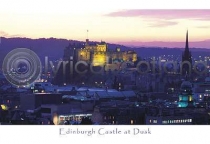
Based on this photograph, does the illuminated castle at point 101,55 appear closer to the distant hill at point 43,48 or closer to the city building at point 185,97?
the distant hill at point 43,48

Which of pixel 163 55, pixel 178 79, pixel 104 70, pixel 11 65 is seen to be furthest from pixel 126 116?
pixel 104 70

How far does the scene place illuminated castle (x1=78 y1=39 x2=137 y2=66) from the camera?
59.0ft

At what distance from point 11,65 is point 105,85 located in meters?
3.57

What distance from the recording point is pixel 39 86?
1426 cm

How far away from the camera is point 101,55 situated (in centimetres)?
1875

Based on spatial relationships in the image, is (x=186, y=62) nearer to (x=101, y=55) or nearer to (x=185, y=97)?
(x=185, y=97)

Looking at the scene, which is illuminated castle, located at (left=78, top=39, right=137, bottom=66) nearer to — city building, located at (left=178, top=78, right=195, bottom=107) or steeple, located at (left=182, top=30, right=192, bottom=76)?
steeple, located at (left=182, top=30, right=192, bottom=76)

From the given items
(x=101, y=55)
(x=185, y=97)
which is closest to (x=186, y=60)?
(x=185, y=97)

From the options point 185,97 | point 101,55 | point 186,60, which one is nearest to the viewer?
point 185,97

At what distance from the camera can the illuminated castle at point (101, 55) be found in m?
18.0

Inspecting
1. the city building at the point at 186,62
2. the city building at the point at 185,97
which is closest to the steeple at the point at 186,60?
the city building at the point at 186,62

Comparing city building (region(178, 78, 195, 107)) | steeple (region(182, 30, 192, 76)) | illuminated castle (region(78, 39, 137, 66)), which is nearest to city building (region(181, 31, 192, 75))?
steeple (region(182, 30, 192, 76))
